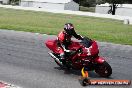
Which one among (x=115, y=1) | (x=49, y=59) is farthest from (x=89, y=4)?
(x=49, y=59)

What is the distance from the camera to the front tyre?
10.9 meters

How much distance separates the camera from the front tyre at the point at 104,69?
10.9 m

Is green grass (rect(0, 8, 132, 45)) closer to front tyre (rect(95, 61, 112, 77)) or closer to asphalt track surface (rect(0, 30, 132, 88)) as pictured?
asphalt track surface (rect(0, 30, 132, 88))

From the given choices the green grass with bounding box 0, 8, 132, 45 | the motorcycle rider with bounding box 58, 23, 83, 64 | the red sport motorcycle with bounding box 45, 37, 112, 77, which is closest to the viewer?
the red sport motorcycle with bounding box 45, 37, 112, 77

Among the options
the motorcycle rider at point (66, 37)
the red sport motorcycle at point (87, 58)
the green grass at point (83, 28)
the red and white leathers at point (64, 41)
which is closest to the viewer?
the red sport motorcycle at point (87, 58)

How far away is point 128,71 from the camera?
484 inches

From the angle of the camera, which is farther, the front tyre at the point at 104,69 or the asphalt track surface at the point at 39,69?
the front tyre at the point at 104,69

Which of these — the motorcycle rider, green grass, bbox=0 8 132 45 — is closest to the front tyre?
the motorcycle rider

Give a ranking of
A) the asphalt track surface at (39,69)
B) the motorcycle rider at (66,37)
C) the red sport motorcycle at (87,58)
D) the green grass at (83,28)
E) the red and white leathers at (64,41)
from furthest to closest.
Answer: the green grass at (83,28) → the red and white leathers at (64,41) → the motorcycle rider at (66,37) → the red sport motorcycle at (87,58) → the asphalt track surface at (39,69)

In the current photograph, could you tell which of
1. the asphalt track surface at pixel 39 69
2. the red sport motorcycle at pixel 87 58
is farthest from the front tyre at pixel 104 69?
the asphalt track surface at pixel 39 69

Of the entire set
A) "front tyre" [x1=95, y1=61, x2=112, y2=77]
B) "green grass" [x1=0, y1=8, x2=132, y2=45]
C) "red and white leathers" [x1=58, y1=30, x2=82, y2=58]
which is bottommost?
"green grass" [x1=0, y1=8, x2=132, y2=45]

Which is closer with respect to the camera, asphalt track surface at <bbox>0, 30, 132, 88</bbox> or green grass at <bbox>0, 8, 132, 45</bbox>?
asphalt track surface at <bbox>0, 30, 132, 88</bbox>

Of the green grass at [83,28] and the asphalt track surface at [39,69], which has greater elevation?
the asphalt track surface at [39,69]

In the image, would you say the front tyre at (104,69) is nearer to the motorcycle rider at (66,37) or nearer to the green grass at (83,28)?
the motorcycle rider at (66,37)
